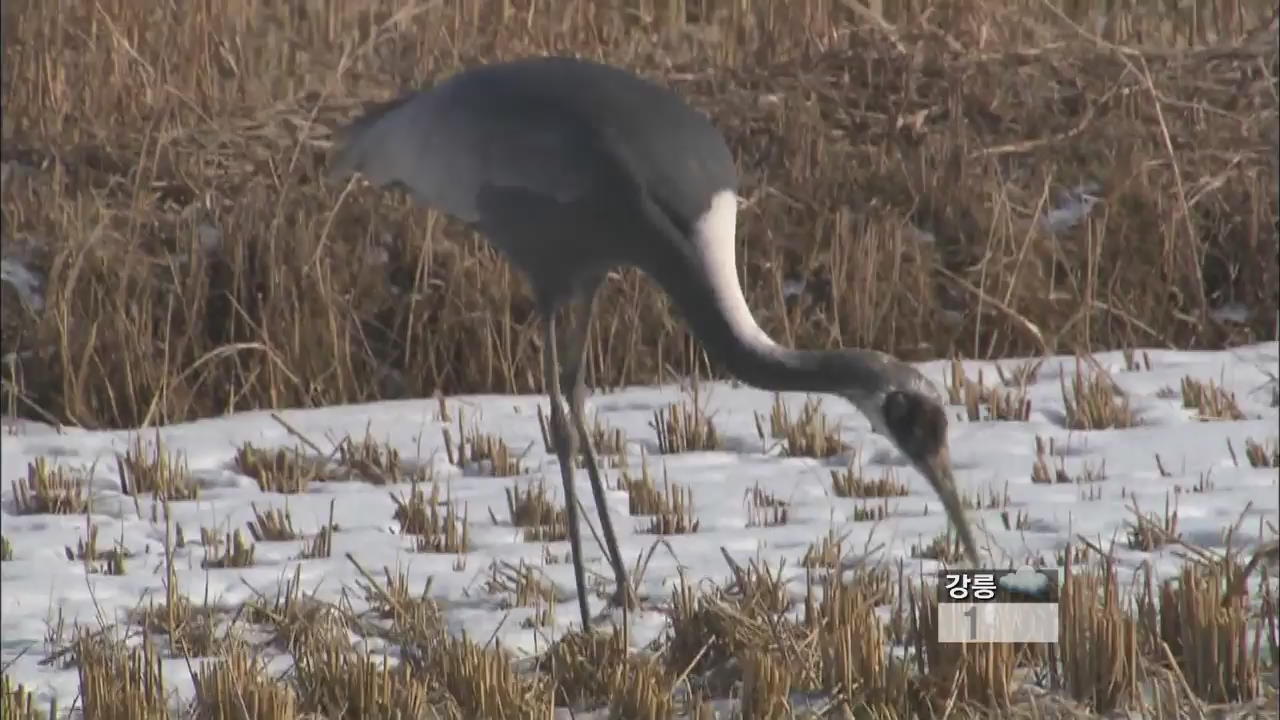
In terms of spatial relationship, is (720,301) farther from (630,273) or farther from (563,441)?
(630,273)

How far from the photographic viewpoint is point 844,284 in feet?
20.5

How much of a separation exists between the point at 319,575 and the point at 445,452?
3.98 feet

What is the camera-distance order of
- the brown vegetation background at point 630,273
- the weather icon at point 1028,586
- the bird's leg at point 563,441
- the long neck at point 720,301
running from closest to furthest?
the weather icon at point 1028,586, the long neck at point 720,301, the bird's leg at point 563,441, the brown vegetation background at point 630,273

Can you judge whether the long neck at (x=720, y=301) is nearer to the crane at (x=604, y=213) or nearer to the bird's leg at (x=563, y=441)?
the crane at (x=604, y=213)

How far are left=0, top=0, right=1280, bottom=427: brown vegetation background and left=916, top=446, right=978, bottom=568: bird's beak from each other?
202 centimetres

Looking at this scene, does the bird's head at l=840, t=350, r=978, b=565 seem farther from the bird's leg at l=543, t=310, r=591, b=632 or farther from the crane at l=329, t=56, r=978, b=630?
the bird's leg at l=543, t=310, r=591, b=632

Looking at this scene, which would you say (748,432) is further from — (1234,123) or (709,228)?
→ (1234,123)

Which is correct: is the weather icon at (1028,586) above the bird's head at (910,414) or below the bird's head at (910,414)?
below

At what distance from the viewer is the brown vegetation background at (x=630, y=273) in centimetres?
621

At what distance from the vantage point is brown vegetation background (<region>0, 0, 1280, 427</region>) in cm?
621

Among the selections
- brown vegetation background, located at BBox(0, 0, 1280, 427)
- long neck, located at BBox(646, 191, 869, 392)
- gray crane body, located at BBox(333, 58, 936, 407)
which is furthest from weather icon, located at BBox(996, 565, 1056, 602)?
brown vegetation background, located at BBox(0, 0, 1280, 427)

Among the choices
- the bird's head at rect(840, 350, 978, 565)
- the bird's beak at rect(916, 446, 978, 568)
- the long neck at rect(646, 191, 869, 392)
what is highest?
the long neck at rect(646, 191, 869, 392)

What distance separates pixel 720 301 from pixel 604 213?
32 cm

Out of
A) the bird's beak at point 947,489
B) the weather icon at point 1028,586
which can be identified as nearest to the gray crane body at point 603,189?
the bird's beak at point 947,489
